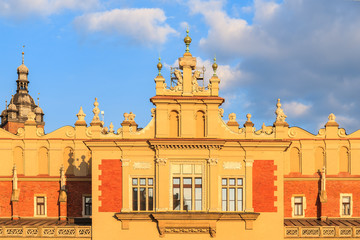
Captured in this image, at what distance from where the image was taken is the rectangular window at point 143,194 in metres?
36.6

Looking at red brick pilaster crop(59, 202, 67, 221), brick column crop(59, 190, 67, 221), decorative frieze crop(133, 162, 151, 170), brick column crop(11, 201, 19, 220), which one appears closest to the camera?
decorative frieze crop(133, 162, 151, 170)

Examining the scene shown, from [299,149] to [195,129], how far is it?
48.4 feet

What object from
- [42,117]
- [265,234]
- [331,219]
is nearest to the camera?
[265,234]

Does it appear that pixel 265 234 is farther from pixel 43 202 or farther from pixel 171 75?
pixel 43 202

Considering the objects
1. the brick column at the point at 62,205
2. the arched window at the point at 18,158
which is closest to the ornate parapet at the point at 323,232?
A: the brick column at the point at 62,205

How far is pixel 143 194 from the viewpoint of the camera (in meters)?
36.7

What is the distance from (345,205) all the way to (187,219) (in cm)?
1819

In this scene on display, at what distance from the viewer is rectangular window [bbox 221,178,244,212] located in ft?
120

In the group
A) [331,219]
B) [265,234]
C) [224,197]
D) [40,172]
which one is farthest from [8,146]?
[331,219]

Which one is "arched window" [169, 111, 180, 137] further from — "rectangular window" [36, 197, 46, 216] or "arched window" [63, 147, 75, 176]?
"rectangular window" [36, 197, 46, 216]

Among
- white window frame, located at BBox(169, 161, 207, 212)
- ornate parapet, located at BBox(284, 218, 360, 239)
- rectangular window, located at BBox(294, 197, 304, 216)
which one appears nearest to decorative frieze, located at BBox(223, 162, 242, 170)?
white window frame, located at BBox(169, 161, 207, 212)

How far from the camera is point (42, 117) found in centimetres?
9744

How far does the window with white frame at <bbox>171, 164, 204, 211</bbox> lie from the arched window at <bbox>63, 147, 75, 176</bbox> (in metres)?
15.0

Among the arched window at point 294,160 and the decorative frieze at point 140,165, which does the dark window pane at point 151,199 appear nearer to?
the decorative frieze at point 140,165
